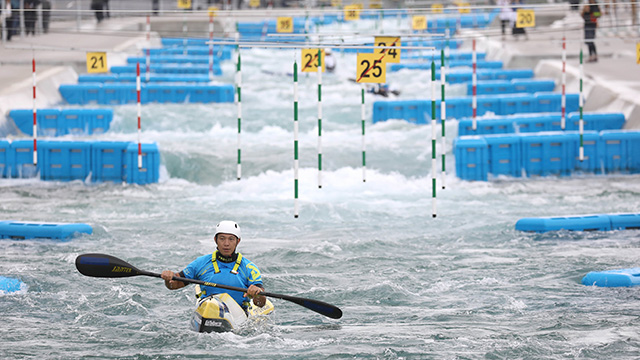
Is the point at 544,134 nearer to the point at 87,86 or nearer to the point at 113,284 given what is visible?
the point at 113,284

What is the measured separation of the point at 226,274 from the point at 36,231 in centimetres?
397

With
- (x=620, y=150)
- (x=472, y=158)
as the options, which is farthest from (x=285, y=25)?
(x=620, y=150)

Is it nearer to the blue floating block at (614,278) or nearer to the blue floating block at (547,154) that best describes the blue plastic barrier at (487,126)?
the blue floating block at (547,154)

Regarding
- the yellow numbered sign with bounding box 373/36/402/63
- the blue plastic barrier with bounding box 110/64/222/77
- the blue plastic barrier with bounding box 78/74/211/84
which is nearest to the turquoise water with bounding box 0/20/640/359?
the yellow numbered sign with bounding box 373/36/402/63

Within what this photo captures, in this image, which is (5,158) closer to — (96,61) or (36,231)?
(96,61)

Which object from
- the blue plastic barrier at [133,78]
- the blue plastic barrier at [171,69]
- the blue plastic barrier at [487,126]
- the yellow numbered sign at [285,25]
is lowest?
the blue plastic barrier at [487,126]

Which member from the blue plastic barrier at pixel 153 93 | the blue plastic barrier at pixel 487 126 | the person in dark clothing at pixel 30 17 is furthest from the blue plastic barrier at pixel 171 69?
the blue plastic barrier at pixel 487 126

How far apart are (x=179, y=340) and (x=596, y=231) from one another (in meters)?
5.51

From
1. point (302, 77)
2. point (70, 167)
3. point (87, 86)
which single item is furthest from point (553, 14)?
point (70, 167)

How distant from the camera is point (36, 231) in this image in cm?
1048

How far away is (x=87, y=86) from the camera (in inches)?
742

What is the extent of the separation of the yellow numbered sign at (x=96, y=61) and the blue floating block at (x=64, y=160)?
1.17 meters

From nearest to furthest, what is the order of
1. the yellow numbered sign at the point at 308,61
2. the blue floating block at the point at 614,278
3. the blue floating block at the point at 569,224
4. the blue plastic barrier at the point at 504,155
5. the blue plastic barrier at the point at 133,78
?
the blue floating block at the point at 614,278 → the blue floating block at the point at 569,224 → the yellow numbered sign at the point at 308,61 → the blue plastic barrier at the point at 504,155 → the blue plastic barrier at the point at 133,78

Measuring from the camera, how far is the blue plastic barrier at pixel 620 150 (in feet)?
46.6
